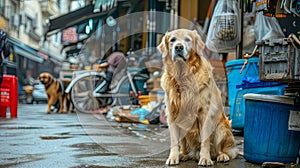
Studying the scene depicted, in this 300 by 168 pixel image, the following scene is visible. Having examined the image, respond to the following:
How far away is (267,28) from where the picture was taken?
4934mm

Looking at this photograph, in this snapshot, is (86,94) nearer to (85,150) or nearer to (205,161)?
(85,150)

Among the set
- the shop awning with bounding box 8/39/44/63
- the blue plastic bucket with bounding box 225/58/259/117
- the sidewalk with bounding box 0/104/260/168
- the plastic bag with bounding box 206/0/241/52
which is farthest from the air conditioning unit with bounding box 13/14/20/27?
the blue plastic bucket with bounding box 225/58/259/117

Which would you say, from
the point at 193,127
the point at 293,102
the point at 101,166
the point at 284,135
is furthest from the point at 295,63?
the point at 101,166

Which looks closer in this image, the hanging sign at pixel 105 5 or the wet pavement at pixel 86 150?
the wet pavement at pixel 86 150

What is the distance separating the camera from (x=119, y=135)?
5.43 m

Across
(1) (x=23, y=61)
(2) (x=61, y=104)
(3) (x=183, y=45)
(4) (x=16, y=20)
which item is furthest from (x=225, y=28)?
(1) (x=23, y=61)

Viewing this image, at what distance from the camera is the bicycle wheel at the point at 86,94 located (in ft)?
35.1

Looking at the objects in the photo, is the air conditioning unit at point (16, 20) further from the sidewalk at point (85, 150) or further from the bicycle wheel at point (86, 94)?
the sidewalk at point (85, 150)

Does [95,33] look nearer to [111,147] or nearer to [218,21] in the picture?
[218,21]

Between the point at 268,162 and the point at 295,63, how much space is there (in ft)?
2.52

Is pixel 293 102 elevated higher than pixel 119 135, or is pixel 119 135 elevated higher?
pixel 293 102

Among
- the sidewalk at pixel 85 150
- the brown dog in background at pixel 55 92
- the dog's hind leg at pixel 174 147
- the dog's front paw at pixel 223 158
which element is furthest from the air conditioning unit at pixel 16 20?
the dog's front paw at pixel 223 158

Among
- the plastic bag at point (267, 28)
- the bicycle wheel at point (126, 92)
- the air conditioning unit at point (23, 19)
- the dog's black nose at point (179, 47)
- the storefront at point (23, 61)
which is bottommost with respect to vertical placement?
the bicycle wheel at point (126, 92)

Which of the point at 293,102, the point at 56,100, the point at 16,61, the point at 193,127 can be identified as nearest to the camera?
the point at 293,102
